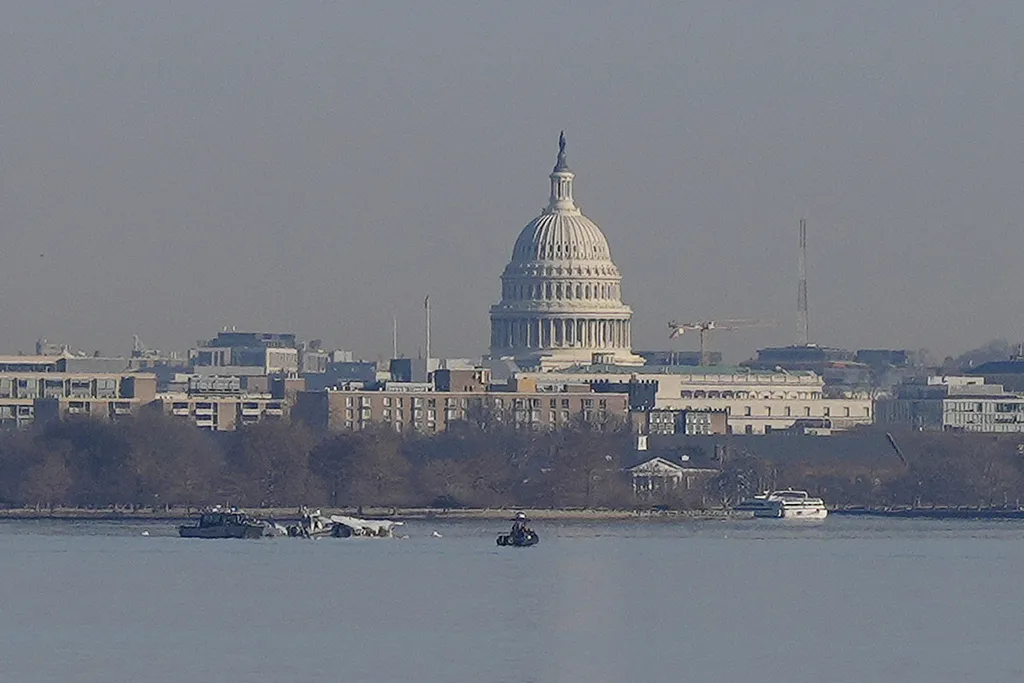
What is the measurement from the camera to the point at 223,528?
116562mm

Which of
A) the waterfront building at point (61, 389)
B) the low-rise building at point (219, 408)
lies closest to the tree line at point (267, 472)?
the waterfront building at point (61, 389)

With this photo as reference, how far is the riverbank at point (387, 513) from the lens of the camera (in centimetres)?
13725

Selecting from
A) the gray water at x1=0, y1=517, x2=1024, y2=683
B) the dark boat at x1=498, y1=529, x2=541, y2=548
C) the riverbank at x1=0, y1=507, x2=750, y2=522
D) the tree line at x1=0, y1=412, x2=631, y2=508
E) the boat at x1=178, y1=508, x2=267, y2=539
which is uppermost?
the tree line at x1=0, y1=412, x2=631, y2=508

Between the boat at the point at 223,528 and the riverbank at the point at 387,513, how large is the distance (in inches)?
623

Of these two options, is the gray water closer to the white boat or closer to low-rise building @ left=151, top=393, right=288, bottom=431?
the white boat

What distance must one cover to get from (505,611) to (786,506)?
219 ft

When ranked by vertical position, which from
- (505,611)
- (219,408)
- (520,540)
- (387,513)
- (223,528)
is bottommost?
(505,611)

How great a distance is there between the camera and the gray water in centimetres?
6588

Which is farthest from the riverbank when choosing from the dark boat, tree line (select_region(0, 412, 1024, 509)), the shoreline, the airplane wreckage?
the dark boat

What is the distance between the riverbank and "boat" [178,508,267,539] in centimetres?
1582

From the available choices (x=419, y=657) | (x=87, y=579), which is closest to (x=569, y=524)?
(x=87, y=579)

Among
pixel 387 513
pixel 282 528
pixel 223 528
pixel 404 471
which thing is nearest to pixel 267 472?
pixel 404 471

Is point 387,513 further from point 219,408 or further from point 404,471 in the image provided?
point 219,408

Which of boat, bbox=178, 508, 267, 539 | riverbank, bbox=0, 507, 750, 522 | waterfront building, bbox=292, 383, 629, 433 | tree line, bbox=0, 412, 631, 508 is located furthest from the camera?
waterfront building, bbox=292, 383, 629, 433
